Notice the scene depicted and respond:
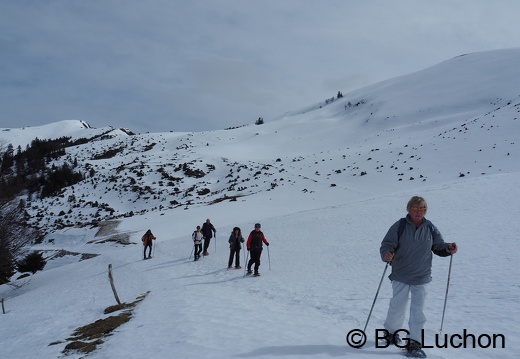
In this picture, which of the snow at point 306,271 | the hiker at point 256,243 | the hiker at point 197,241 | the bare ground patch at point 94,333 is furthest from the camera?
the hiker at point 197,241

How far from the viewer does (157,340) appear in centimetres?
837

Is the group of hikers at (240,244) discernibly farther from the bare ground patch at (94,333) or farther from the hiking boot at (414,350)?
the hiking boot at (414,350)

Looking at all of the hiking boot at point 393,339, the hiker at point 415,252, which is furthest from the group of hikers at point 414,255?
the hiking boot at point 393,339

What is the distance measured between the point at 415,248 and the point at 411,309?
1059 mm

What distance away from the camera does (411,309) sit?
239 inches

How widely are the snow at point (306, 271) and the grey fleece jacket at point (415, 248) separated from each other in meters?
1.43

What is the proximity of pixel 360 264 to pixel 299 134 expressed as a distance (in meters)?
80.1

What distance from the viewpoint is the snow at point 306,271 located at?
7.96m

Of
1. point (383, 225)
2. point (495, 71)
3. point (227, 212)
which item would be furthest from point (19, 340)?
point (495, 71)

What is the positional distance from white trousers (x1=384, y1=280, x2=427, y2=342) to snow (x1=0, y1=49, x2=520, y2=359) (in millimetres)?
478

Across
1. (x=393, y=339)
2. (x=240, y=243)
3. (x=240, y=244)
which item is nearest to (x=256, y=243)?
(x=240, y=244)

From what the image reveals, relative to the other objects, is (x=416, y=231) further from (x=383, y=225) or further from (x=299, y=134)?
(x=299, y=134)

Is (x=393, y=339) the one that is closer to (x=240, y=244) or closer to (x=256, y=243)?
(x=256, y=243)

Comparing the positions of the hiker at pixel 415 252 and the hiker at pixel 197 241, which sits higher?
the hiker at pixel 415 252
